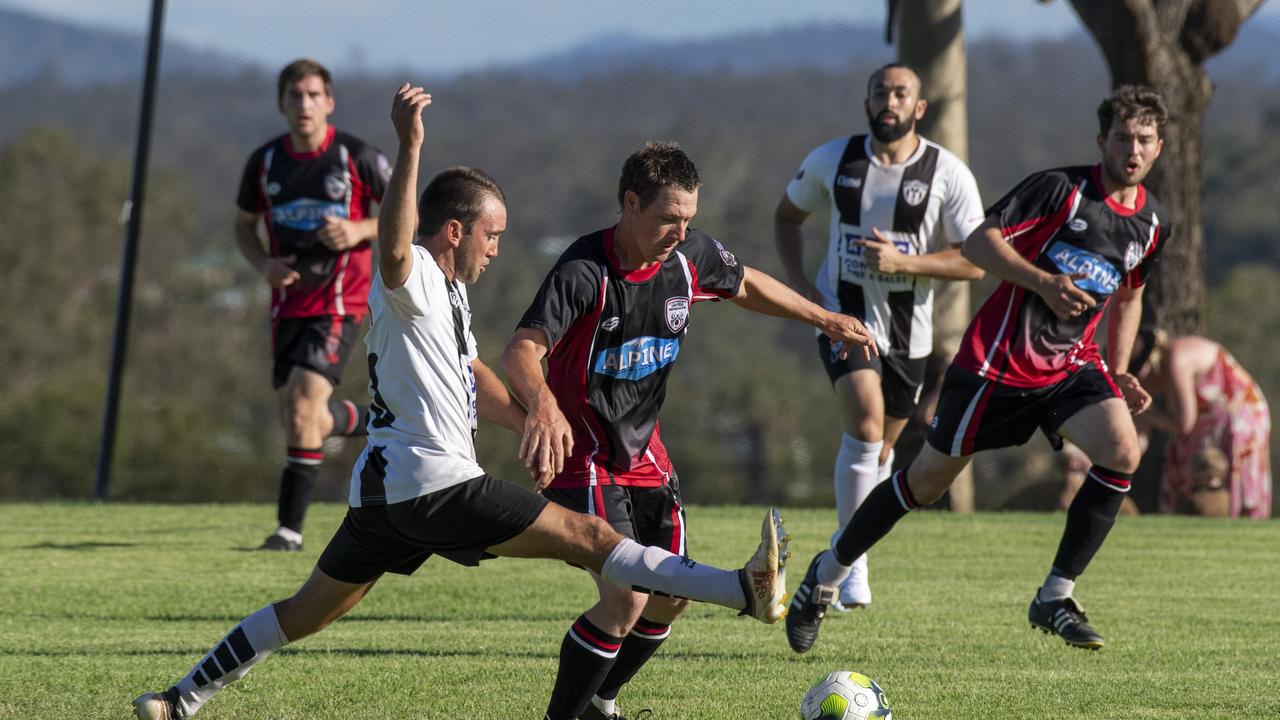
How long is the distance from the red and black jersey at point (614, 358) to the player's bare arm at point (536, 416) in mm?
258

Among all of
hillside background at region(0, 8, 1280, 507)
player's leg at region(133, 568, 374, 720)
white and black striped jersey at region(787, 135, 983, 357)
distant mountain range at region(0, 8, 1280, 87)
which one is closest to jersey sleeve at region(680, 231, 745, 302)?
player's leg at region(133, 568, 374, 720)

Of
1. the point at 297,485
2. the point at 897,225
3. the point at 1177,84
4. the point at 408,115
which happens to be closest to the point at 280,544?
the point at 297,485

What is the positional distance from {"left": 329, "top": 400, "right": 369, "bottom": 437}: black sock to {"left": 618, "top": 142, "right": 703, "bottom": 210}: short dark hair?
4523 millimetres

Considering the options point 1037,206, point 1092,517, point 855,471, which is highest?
point 1037,206

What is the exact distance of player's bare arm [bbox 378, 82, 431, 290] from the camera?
12.7 feet

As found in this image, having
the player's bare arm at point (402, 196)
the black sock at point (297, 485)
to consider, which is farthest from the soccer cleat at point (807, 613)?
the black sock at point (297, 485)

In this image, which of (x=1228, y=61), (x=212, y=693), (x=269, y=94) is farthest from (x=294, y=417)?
(x=1228, y=61)

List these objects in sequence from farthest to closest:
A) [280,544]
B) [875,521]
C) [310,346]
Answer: [310,346] < [280,544] < [875,521]

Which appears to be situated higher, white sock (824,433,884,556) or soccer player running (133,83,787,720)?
soccer player running (133,83,787,720)

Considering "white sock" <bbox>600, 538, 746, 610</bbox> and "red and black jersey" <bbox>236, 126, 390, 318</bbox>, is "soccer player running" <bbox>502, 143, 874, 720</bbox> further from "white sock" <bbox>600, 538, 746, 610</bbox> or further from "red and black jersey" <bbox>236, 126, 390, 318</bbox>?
"red and black jersey" <bbox>236, 126, 390, 318</bbox>

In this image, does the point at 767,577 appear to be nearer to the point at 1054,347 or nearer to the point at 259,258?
the point at 1054,347

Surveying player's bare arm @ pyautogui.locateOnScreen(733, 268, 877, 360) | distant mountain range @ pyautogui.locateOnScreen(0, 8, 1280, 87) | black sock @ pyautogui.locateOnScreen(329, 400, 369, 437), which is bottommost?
black sock @ pyautogui.locateOnScreen(329, 400, 369, 437)

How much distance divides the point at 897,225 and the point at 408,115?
3.58m

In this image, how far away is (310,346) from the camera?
812 centimetres
